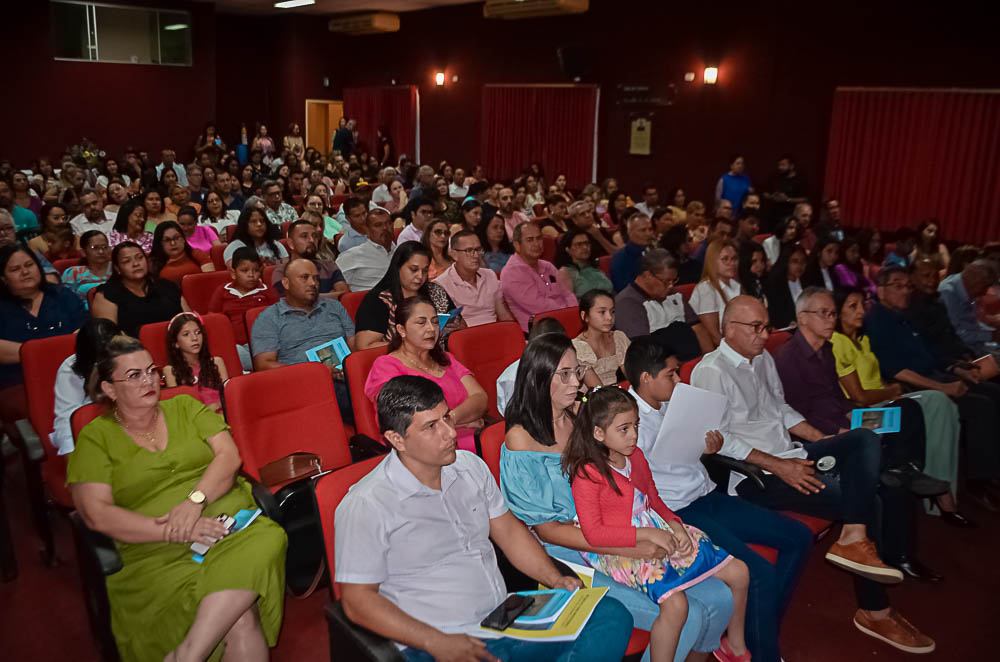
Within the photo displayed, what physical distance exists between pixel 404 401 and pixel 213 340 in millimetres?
2131

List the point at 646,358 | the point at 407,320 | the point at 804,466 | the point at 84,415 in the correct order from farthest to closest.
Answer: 1. the point at 407,320
2. the point at 804,466
3. the point at 646,358
4. the point at 84,415

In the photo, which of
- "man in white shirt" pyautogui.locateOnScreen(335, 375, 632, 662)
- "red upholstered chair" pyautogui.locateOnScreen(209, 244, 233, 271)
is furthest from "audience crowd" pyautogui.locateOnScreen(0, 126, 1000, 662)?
"red upholstered chair" pyautogui.locateOnScreen(209, 244, 233, 271)

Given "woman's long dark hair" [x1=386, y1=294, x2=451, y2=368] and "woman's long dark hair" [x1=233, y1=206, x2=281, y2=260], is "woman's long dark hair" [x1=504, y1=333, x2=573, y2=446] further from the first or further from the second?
"woman's long dark hair" [x1=233, y1=206, x2=281, y2=260]

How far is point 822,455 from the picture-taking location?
319cm

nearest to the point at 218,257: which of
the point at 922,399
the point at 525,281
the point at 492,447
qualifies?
the point at 525,281

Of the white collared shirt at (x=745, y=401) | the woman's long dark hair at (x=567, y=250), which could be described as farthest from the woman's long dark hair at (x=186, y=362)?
the woman's long dark hair at (x=567, y=250)

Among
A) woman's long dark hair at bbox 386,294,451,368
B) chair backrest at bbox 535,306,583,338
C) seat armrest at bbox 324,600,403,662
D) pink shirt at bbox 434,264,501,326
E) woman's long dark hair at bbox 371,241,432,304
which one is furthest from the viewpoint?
pink shirt at bbox 434,264,501,326

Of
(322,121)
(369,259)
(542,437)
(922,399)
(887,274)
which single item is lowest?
(922,399)

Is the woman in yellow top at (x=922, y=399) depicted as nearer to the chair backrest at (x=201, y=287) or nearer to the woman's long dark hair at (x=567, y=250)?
the woman's long dark hair at (x=567, y=250)

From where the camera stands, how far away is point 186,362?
346 centimetres

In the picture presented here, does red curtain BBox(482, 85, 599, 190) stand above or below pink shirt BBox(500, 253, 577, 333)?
above

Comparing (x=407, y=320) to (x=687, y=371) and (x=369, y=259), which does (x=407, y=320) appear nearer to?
(x=687, y=371)

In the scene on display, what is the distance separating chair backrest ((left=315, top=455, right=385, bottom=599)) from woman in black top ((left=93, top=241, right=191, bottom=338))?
2502 millimetres

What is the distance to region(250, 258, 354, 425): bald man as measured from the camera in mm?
3849
